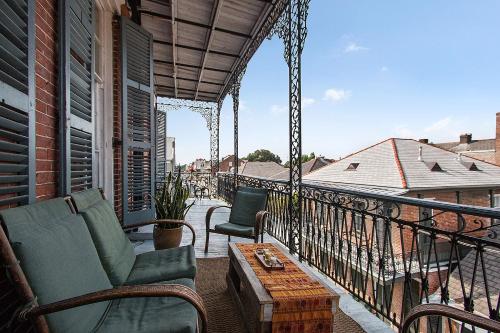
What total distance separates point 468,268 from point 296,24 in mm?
12252

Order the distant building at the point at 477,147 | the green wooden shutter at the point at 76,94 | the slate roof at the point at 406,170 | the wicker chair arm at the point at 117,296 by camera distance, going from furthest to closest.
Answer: the distant building at the point at 477,147, the slate roof at the point at 406,170, the green wooden shutter at the point at 76,94, the wicker chair arm at the point at 117,296

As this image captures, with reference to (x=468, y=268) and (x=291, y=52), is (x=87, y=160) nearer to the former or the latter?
(x=291, y=52)

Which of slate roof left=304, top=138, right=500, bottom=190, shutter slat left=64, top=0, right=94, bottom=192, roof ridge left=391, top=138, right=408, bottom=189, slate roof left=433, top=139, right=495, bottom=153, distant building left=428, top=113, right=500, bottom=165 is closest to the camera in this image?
shutter slat left=64, top=0, right=94, bottom=192

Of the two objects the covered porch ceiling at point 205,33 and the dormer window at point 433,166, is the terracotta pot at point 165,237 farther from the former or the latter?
the dormer window at point 433,166

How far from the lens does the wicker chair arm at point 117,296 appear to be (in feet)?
2.93

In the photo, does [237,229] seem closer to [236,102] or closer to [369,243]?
[369,243]

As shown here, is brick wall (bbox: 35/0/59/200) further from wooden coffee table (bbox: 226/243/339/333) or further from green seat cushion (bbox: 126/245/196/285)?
wooden coffee table (bbox: 226/243/339/333)

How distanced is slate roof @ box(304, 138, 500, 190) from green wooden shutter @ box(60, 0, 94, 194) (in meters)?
12.9

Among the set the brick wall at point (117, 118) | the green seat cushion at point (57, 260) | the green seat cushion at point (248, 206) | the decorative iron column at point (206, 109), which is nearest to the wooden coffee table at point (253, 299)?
the green seat cushion at point (57, 260)

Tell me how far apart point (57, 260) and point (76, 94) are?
5.00ft

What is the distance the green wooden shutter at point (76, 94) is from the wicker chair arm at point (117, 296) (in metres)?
1.06

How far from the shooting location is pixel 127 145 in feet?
11.2

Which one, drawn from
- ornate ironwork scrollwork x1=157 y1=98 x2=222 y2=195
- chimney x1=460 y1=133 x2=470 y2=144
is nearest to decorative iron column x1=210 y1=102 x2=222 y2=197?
ornate ironwork scrollwork x1=157 y1=98 x2=222 y2=195

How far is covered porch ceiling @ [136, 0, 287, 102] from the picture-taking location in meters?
3.78
